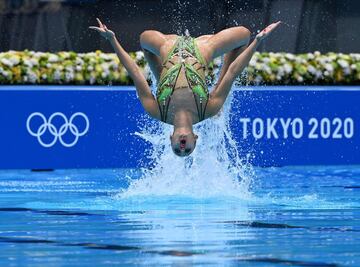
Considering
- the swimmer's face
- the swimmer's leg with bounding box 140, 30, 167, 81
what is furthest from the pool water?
the swimmer's leg with bounding box 140, 30, 167, 81

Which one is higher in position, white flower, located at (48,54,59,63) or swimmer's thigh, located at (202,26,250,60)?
white flower, located at (48,54,59,63)

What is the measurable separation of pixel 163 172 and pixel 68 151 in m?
2.03

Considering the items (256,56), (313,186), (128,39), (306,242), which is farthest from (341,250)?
(128,39)

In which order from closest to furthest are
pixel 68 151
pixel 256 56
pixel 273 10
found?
pixel 68 151
pixel 256 56
pixel 273 10

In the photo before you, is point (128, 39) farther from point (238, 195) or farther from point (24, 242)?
point (24, 242)

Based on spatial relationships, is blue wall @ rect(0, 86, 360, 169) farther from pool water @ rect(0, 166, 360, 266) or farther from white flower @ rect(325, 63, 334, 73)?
pool water @ rect(0, 166, 360, 266)

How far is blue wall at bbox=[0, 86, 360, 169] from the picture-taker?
13.7 m

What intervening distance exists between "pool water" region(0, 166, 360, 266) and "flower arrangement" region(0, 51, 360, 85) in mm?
1635

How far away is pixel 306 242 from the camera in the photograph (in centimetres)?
783

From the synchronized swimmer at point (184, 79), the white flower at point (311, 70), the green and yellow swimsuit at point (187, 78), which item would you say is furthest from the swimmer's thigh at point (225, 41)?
the white flower at point (311, 70)

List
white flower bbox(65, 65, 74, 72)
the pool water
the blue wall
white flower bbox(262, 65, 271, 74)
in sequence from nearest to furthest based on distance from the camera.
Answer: the pool water, the blue wall, white flower bbox(65, 65, 74, 72), white flower bbox(262, 65, 271, 74)

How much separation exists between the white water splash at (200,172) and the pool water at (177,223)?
0.55 ft

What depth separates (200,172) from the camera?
11961 mm

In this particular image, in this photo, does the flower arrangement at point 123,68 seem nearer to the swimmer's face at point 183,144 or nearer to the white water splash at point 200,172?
the white water splash at point 200,172
